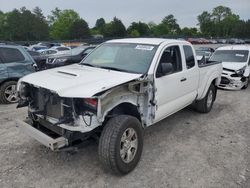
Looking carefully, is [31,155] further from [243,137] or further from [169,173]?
[243,137]

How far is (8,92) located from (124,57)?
446 cm

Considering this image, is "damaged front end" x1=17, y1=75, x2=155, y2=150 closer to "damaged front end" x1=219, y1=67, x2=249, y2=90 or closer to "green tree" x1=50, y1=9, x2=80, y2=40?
"damaged front end" x1=219, y1=67, x2=249, y2=90

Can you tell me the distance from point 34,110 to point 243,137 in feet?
13.1

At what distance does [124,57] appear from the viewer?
4.57 m

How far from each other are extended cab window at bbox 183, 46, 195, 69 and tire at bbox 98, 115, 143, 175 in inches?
85.7

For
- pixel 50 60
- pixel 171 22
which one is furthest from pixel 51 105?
pixel 171 22

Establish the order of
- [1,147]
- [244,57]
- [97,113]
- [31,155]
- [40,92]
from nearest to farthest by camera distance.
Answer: [97,113] < [40,92] < [31,155] < [1,147] < [244,57]

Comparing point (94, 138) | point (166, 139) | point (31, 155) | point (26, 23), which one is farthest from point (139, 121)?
point (26, 23)

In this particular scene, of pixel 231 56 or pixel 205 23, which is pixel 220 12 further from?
pixel 231 56

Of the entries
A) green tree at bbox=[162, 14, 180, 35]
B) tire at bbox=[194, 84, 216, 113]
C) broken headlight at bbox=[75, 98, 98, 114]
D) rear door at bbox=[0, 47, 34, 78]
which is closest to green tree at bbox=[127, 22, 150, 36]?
green tree at bbox=[162, 14, 180, 35]

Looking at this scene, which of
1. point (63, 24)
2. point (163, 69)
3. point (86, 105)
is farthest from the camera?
point (63, 24)

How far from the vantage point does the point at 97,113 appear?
10.7 feet

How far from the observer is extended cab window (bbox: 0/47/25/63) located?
24.2 ft

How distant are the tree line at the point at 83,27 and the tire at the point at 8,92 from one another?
6723cm
